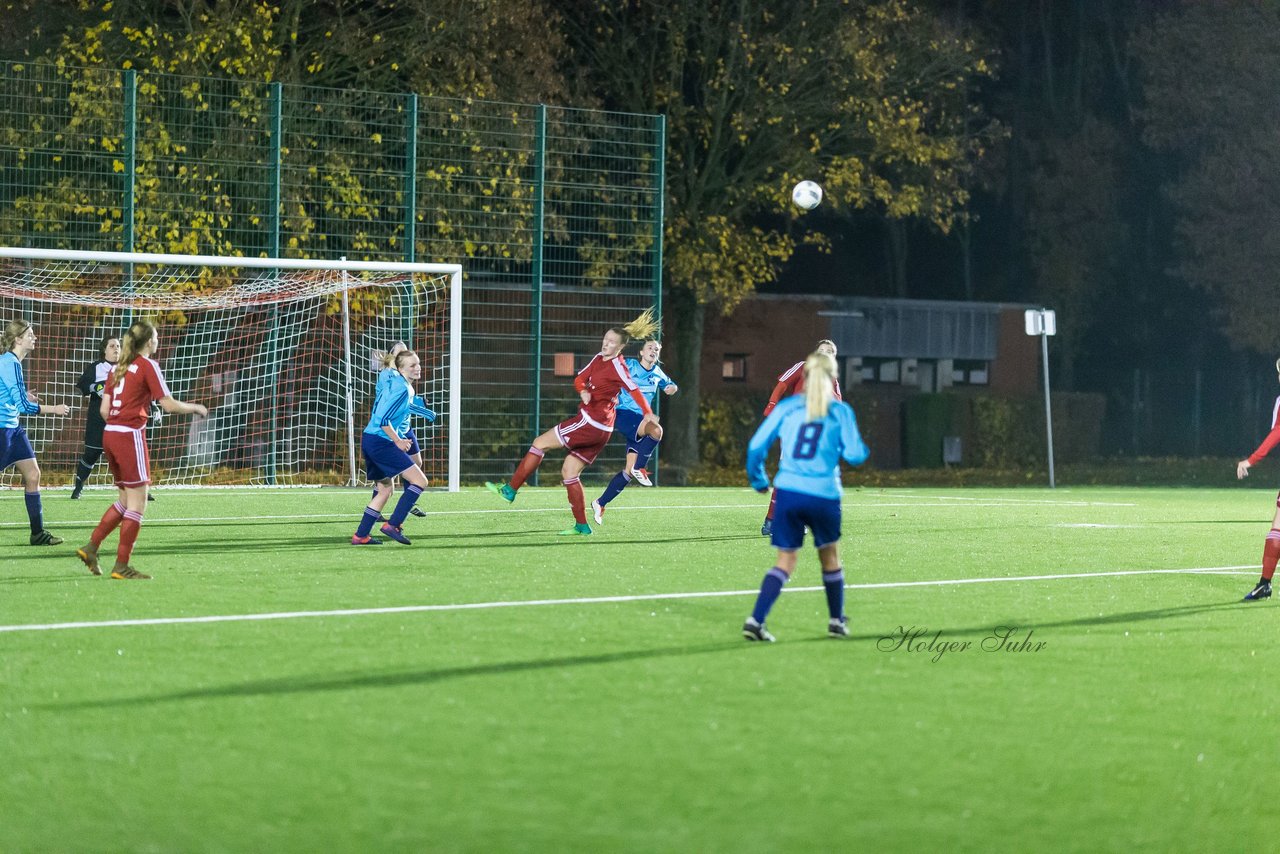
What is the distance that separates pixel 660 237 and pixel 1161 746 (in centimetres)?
2166

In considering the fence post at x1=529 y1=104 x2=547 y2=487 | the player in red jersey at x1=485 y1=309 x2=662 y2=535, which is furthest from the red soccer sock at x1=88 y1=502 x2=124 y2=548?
the fence post at x1=529 y1=104 x2=547 y2=487

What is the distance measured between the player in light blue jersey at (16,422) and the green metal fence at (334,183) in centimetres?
1008

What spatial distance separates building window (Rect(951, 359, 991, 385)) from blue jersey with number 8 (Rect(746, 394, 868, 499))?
120 ft

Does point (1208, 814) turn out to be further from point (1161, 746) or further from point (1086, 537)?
point (1086, 537)

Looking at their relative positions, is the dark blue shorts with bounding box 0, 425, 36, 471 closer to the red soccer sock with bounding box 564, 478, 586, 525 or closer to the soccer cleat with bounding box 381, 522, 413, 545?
the soccer cleat with bounding box 381, 522, 413, 545

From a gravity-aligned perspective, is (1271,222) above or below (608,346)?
above

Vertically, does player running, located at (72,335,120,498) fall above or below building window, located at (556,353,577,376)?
below

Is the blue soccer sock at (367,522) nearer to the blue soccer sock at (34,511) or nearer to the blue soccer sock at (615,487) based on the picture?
the blue soccer sock at (34,511)

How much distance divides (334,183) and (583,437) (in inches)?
444

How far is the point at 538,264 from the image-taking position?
2622 cm

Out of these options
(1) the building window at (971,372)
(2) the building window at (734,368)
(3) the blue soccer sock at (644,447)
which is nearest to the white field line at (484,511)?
(3) the blue soccer sock at (644,447)

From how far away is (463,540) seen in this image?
15070mm

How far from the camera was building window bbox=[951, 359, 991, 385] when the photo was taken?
146ft

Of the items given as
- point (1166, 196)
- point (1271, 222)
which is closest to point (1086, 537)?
point (1271, 222)
